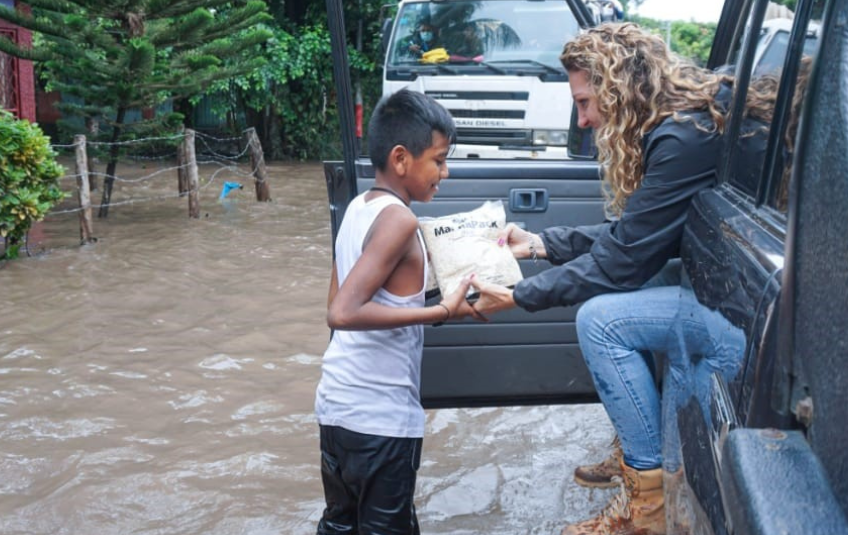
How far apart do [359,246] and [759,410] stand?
3.87 feet

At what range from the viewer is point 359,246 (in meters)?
2.35

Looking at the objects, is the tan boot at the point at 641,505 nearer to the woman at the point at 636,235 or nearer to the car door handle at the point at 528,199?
the woman at the point at 636,235

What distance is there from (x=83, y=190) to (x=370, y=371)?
6.94 metres

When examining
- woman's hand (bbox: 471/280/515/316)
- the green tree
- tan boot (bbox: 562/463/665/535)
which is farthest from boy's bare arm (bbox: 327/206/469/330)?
→ the green tree

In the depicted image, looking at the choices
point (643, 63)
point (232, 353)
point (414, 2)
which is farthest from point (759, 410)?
point (414, 2)

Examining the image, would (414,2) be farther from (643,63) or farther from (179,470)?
(643,63)

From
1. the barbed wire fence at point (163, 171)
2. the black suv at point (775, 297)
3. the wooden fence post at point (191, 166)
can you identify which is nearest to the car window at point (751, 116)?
the black suv at point (775, 297)

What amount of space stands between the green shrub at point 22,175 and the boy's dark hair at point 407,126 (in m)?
5.55

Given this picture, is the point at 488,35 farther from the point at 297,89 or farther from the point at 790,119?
the point at 297,89

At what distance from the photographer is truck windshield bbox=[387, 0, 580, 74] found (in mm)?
9070

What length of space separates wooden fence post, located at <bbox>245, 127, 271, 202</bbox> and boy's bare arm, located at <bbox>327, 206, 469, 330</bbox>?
9.31 meters

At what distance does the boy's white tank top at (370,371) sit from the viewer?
7.67ft

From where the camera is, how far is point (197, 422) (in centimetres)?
442

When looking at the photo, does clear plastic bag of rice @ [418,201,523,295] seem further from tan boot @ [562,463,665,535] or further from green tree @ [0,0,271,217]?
green tree @ [0,0,271,217]
